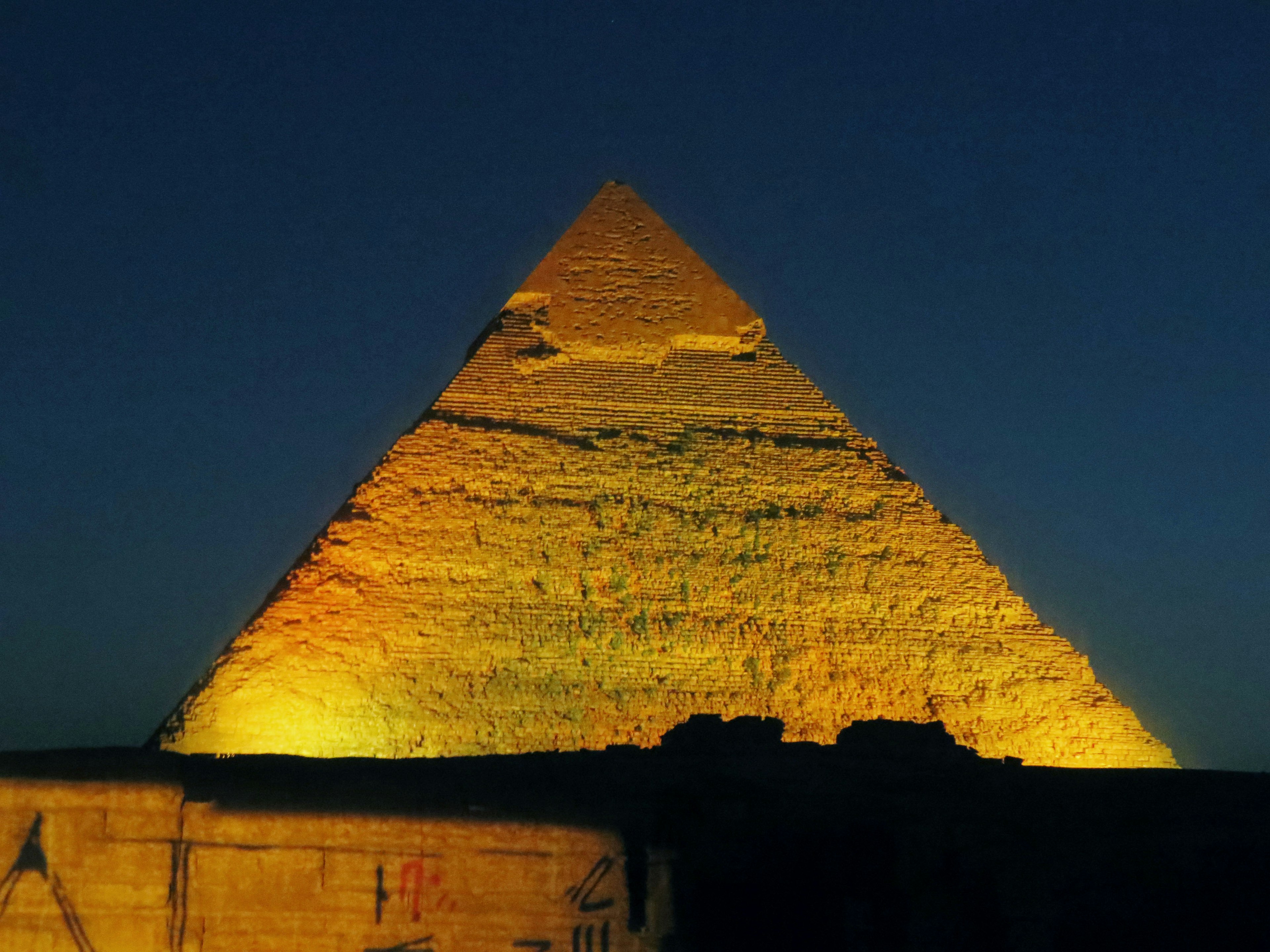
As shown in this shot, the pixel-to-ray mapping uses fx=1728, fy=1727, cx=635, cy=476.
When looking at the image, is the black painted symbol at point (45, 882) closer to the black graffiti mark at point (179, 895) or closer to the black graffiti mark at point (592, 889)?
the black graffiti mark at point (179, 895)

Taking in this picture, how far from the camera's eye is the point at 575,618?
14.6 metres

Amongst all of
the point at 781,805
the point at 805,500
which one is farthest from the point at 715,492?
the point at 781,805

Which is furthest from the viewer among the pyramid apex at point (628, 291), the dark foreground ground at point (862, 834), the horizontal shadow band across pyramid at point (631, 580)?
the pyramid apex at point (628, 291)

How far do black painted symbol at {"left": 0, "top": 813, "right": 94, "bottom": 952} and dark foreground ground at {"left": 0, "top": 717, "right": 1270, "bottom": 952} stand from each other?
1.17 ft

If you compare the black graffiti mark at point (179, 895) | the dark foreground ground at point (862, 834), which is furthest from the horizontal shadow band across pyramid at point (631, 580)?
the black graffiti mark at point (179, 895)

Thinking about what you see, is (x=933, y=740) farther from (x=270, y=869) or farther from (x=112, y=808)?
(x=112, y=808)

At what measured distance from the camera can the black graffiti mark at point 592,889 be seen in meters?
7.93

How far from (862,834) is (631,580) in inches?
264

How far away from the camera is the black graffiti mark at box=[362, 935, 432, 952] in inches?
308

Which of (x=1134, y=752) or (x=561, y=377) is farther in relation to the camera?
(x=561, y=377)

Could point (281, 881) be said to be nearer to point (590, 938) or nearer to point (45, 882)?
point (45, 882)

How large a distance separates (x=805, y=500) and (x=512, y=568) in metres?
2.90

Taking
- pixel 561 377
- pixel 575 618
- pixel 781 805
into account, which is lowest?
pixel 781 805

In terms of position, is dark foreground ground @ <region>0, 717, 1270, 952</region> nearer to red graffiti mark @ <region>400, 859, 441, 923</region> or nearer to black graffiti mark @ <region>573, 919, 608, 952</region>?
black graffiti mark @ <region>573, 919, 608, 952</region>
